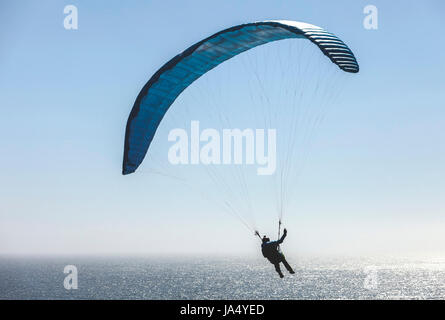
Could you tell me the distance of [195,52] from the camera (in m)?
16.0

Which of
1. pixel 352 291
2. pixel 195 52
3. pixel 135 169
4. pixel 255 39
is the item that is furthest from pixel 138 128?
pixel 352 291
